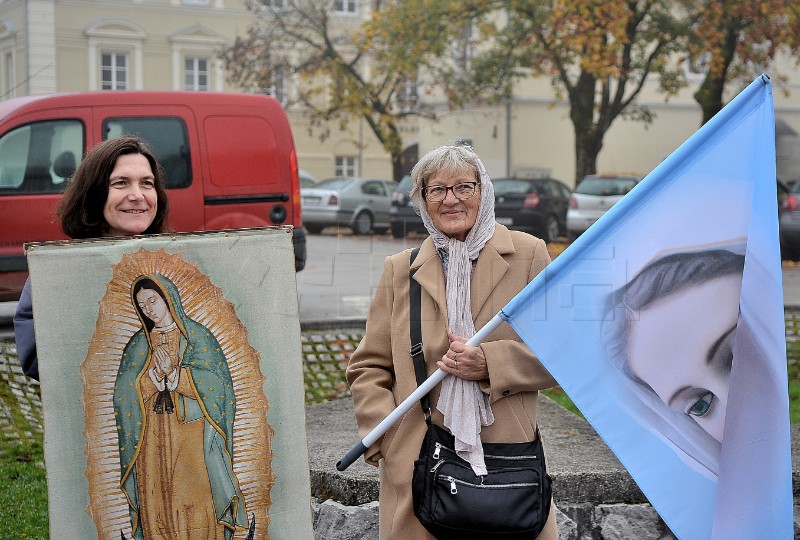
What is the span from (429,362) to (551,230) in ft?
66.3

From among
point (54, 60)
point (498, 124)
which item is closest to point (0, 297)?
point (54, 60)

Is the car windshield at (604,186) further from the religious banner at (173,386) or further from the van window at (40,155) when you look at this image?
the religious banner at (173,386)

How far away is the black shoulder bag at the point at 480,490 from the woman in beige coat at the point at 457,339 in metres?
0.04

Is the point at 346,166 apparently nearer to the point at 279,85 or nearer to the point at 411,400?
the point at 279,85

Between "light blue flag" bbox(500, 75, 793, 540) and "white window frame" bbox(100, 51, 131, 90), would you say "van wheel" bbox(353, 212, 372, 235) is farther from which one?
"light blue flag" bbox(500, 75, 793, 540)

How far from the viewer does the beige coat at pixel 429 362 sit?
311cm

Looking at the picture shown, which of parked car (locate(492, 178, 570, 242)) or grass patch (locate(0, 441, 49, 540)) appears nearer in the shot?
grass patch (locate(0, 441, 49, 540))

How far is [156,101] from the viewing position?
10.3 metres

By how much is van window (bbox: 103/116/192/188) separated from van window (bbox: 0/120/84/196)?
42 centimetres

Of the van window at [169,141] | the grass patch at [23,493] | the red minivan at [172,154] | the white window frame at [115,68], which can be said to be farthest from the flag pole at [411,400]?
the white window frame at [115,68]

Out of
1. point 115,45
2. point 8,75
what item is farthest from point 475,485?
point 115,45

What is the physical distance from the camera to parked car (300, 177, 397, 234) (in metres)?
24.8

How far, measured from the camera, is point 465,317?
10.3ft

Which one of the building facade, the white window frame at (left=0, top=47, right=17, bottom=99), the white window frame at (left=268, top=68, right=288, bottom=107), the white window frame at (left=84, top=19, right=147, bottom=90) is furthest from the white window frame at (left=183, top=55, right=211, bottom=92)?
the white window frame at (left=0, top=47, right=17, bottom=99)
